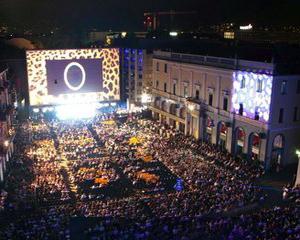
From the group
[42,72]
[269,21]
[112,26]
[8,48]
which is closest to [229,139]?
[42,72]

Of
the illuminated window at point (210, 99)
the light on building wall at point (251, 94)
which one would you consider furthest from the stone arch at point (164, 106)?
the light on building wall at point (251, 94)

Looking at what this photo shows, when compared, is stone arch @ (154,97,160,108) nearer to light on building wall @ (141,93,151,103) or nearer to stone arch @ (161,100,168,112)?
stone arch @ (161,100,168,112)

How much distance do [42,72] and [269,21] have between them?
46333 mm

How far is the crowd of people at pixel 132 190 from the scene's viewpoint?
93.9 ft

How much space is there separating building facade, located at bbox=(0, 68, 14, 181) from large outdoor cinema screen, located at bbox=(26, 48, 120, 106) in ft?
24.8

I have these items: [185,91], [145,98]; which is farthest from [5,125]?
[145,98]

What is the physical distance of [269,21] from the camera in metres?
81.0

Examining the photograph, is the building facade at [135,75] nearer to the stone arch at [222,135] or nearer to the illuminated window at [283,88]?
the stone arch at [222,135]

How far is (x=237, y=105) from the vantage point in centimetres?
4875

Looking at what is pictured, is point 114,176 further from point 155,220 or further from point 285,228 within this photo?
point 285,228

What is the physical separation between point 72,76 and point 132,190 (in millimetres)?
30234

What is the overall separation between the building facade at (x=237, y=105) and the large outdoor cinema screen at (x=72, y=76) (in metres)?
10.0

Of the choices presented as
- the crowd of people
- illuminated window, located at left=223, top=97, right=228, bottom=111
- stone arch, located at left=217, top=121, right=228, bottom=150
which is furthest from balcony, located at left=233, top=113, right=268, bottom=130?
the crowd of people

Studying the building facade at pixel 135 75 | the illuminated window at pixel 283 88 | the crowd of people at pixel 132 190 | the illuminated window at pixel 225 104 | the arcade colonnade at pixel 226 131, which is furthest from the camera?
the building facade at pixel 135 75
